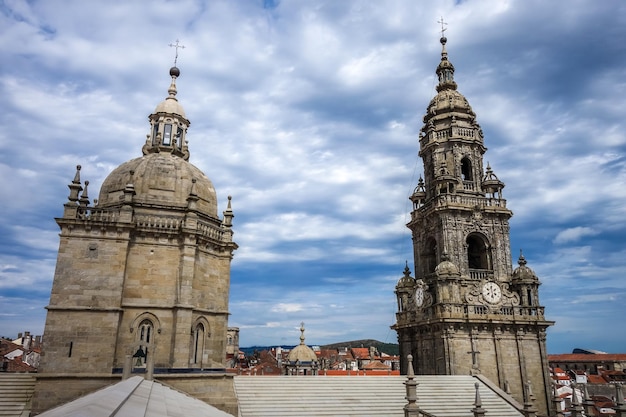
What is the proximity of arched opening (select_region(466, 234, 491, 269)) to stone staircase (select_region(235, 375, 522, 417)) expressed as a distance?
11.6m

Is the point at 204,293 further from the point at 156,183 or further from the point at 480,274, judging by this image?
the point at 480,274

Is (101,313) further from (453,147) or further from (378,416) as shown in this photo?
(453,147)

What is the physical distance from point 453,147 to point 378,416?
2497cm

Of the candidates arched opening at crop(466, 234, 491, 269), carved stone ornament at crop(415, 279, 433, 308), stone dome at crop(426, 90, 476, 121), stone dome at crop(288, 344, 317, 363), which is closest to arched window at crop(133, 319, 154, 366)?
carved stone ornament at crop(415, 279, 433, 308)

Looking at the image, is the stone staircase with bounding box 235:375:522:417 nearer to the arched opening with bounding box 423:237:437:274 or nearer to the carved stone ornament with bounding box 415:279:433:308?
the carved stone ornament with bounding box 415:279:433:308

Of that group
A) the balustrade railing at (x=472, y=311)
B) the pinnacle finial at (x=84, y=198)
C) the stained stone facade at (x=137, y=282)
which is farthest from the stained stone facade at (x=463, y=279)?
the pinnacle finial at (x=84, y=198)

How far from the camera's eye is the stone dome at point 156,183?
2612cm

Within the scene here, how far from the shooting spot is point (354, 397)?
25.5m

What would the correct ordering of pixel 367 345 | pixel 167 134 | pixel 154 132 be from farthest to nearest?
pixel 367 345
pixel 154 132
pixel 167 134

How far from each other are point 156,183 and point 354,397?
1665 cm

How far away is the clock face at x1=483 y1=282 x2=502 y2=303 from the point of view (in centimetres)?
3523

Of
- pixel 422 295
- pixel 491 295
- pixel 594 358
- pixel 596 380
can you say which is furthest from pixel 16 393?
pixel 594 358

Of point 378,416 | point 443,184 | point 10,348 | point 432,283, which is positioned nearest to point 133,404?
point 378,416

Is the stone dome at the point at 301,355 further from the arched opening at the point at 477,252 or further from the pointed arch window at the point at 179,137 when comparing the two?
the pointed arch window at the point at 179,137
